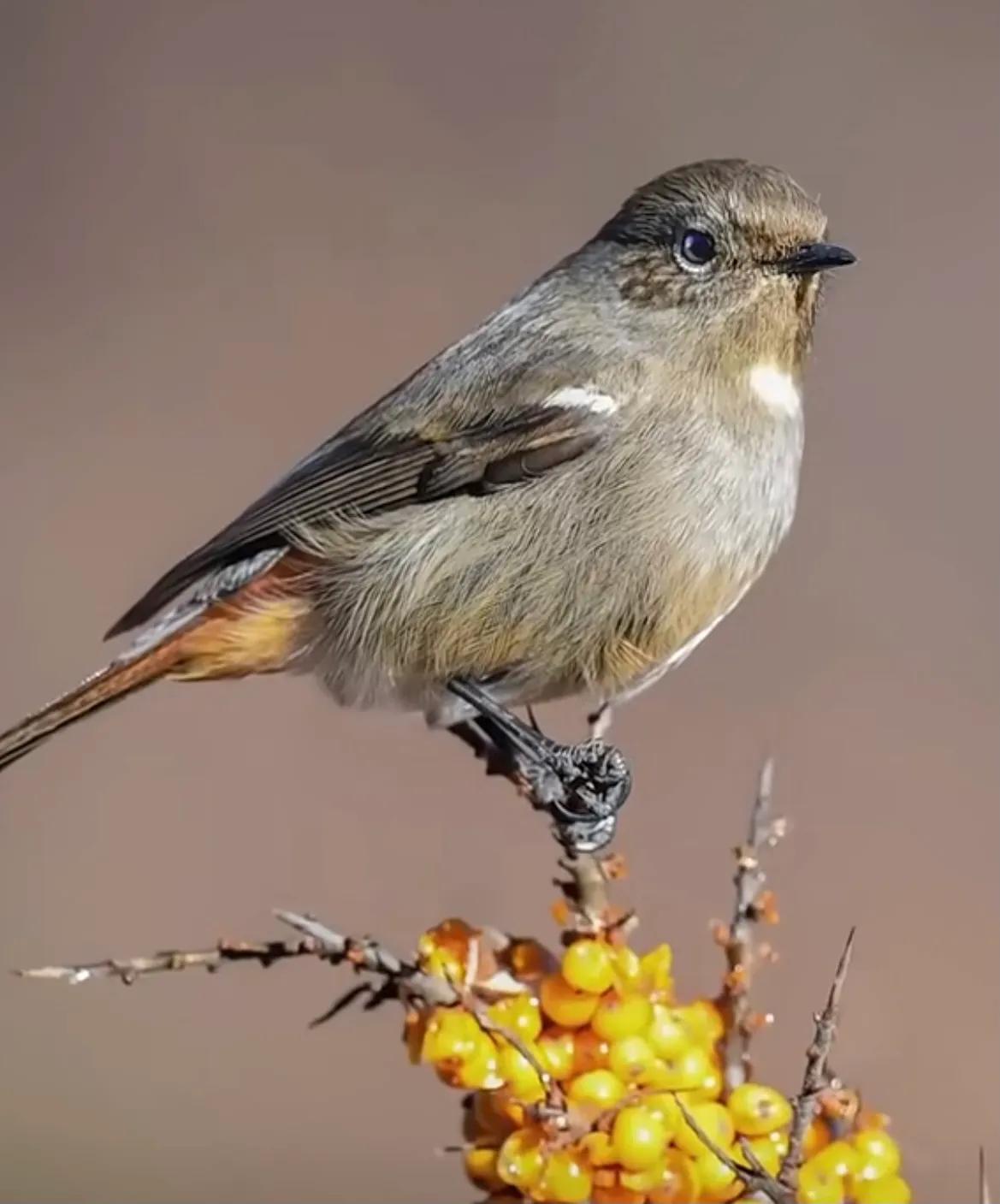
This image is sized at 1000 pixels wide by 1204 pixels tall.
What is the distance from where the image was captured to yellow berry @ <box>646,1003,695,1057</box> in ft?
5.60

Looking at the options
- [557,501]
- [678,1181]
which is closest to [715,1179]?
[678,1181]

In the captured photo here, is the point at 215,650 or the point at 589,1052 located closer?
the point at 589,1052

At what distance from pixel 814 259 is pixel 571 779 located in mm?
807

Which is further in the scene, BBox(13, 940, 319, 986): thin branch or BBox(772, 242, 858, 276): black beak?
BBox(772, 242, 858, 276): black beak

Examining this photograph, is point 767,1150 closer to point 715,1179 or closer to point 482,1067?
point 715,1179

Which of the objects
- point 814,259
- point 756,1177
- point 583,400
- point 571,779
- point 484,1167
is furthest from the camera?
point 583,400

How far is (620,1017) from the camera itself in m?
1.72

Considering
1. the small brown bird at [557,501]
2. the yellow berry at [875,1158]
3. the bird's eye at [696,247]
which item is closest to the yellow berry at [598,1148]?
the yellow berry at [875,1158]

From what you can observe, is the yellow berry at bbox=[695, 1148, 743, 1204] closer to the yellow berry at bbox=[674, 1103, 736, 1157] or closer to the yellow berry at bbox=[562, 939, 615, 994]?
the yellow berry at bbox=[674, 1103, 736, 1157]

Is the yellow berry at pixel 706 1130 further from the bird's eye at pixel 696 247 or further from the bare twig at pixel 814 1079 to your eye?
the bird's eye at pixel 696 247

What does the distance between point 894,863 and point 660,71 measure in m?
2.68

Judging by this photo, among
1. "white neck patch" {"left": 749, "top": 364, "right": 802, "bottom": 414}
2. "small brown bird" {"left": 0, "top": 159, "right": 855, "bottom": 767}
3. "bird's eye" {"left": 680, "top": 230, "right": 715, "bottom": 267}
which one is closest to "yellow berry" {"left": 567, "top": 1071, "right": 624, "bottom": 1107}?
"small brown bird" {"left": 0, "top": 159, "right": 855, "bottom": 767}

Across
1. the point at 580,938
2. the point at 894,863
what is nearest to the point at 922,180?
the point at 894,863

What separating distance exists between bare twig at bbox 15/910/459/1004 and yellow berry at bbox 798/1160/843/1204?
35 centimetres
